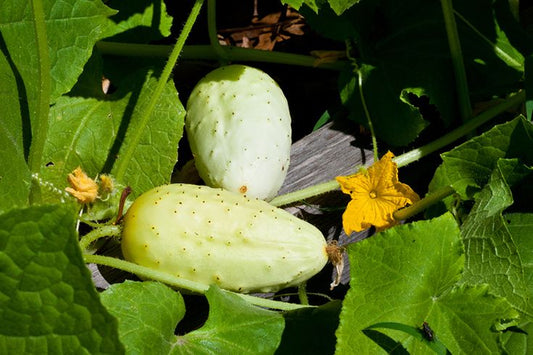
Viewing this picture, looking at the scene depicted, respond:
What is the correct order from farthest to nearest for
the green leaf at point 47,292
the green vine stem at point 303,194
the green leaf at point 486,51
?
the green leaf at point 486,51, the green vine stem at point 303,194, the green leaf at point 47,292

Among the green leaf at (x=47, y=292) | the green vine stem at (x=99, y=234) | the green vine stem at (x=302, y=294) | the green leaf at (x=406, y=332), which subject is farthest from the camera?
the green vine stem at (x=302, y=294)

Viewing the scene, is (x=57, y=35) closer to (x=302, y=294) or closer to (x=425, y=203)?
(x=302, y=294)

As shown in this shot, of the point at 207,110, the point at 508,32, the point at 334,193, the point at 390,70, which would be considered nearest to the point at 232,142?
the point at 207,110

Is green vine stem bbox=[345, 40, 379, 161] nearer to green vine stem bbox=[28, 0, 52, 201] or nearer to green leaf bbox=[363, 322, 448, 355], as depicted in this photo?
green leaf bbox=[363, 322, 448, 355]

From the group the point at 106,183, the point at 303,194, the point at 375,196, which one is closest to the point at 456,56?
the point at 375,196

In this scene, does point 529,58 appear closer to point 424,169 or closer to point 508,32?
point 508,32

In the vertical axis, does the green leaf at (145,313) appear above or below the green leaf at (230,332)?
above

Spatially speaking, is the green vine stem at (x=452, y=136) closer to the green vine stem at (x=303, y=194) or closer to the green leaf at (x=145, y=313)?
the green vine stem at (x=303, y=194)

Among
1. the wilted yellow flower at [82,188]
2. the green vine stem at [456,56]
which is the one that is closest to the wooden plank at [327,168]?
the green vine stem at [456,56]

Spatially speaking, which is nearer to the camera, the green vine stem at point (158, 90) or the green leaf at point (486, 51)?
the green vine stem at point (158, 90)
